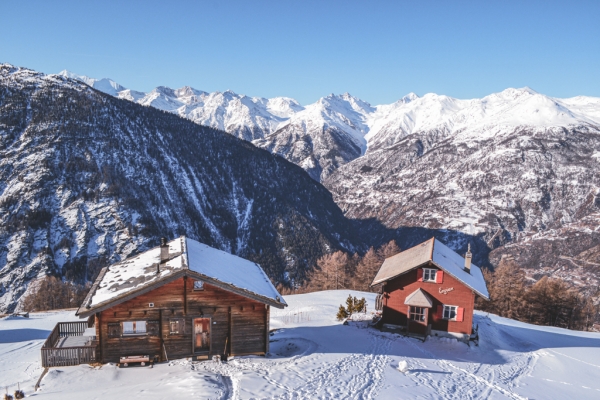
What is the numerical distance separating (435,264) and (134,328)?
24.4 m

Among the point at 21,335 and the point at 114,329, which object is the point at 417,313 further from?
A: the point at 21,335

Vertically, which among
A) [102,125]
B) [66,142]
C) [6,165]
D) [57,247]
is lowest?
[57,247]

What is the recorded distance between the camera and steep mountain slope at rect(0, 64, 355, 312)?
383 ft

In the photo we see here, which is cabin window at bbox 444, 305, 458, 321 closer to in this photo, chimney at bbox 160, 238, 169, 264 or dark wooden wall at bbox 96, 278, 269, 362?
dark wooden wall at bbox 96, 278, 269, 362

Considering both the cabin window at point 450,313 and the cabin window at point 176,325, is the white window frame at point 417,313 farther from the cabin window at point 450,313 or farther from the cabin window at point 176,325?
the cabin window at point 176,325

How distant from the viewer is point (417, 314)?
34.4 m

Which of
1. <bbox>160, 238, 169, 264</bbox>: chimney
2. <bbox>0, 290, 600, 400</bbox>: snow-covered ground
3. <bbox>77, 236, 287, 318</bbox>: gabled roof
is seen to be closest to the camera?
<bbox>0, 290, 600, 400</bbox>: snow-covered ground

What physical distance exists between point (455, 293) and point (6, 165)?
146823 millimetres

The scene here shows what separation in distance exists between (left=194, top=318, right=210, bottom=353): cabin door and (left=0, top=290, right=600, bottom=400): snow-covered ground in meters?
1.32

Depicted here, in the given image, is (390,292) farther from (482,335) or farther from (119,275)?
(119,275)

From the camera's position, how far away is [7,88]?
5827 inches

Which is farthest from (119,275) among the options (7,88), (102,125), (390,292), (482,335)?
(7,88)

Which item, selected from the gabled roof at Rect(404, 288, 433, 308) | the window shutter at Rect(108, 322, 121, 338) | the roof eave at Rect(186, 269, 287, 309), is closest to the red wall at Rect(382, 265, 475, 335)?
the gabled roof at Rect(404, 288, 433, 308)

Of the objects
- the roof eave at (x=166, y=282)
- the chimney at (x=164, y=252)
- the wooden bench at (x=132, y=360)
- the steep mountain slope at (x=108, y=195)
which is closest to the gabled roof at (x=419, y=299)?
the roof eave at (x=166, y=282)
